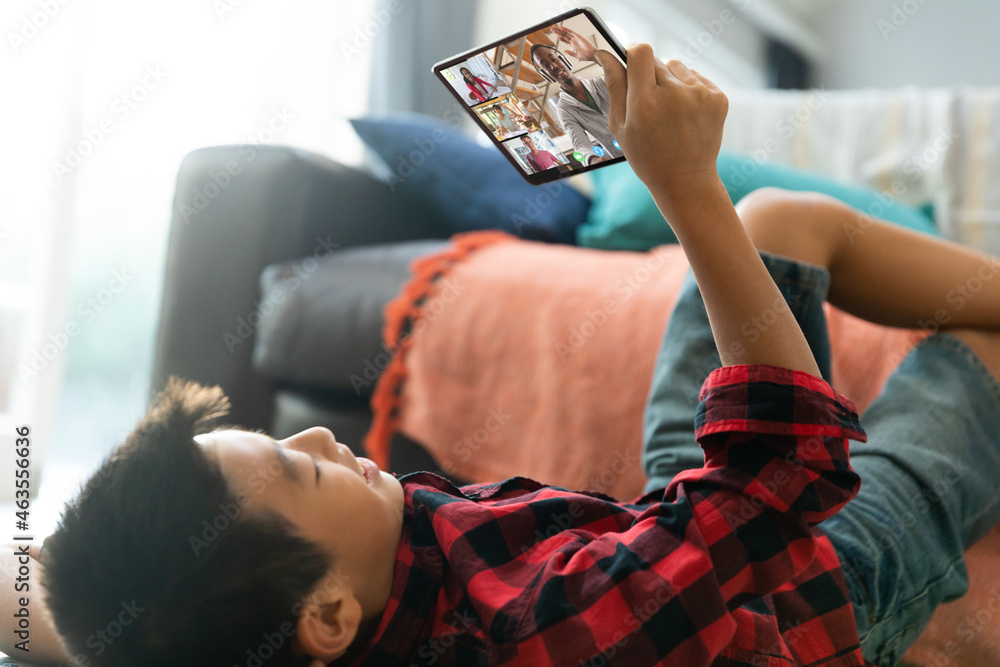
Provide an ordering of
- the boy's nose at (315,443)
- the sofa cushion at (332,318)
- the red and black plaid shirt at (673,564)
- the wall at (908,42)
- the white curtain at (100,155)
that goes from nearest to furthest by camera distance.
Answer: the red and black plaid shirt at (673,564)
the boy's nose at (315,443)
the sofa cushion at (332,318)
the white curtain at (100,155)
the wall at (908,42)

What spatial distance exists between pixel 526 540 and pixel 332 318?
2.55ft

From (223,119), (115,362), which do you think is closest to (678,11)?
(223,119)

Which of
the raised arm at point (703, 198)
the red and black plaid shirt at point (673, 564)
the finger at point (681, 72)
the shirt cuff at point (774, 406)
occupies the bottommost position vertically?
the red and black plaid shirt at point (673, 564)

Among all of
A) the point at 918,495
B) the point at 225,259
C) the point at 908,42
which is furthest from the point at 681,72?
the point at 908,42

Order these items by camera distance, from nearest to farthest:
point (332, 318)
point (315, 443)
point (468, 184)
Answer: point (315, 443) < point (332, 318) < point (468, 184)

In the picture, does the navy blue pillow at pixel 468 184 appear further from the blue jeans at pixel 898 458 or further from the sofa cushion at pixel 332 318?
the blue jeans at pixel 898 458

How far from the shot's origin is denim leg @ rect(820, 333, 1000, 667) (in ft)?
2.05

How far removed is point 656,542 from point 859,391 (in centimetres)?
49

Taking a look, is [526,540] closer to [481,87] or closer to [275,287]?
[481,87]

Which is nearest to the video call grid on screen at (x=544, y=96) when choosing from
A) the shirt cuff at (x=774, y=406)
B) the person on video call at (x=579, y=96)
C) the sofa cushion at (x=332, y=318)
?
the person on video call at (x=579, y=96)

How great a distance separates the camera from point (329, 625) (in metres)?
0.51

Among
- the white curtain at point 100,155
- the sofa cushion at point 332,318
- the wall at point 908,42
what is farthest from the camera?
the wall at point 908,42

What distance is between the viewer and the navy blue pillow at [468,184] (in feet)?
4.84

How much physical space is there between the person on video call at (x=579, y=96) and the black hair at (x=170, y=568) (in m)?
0.35
